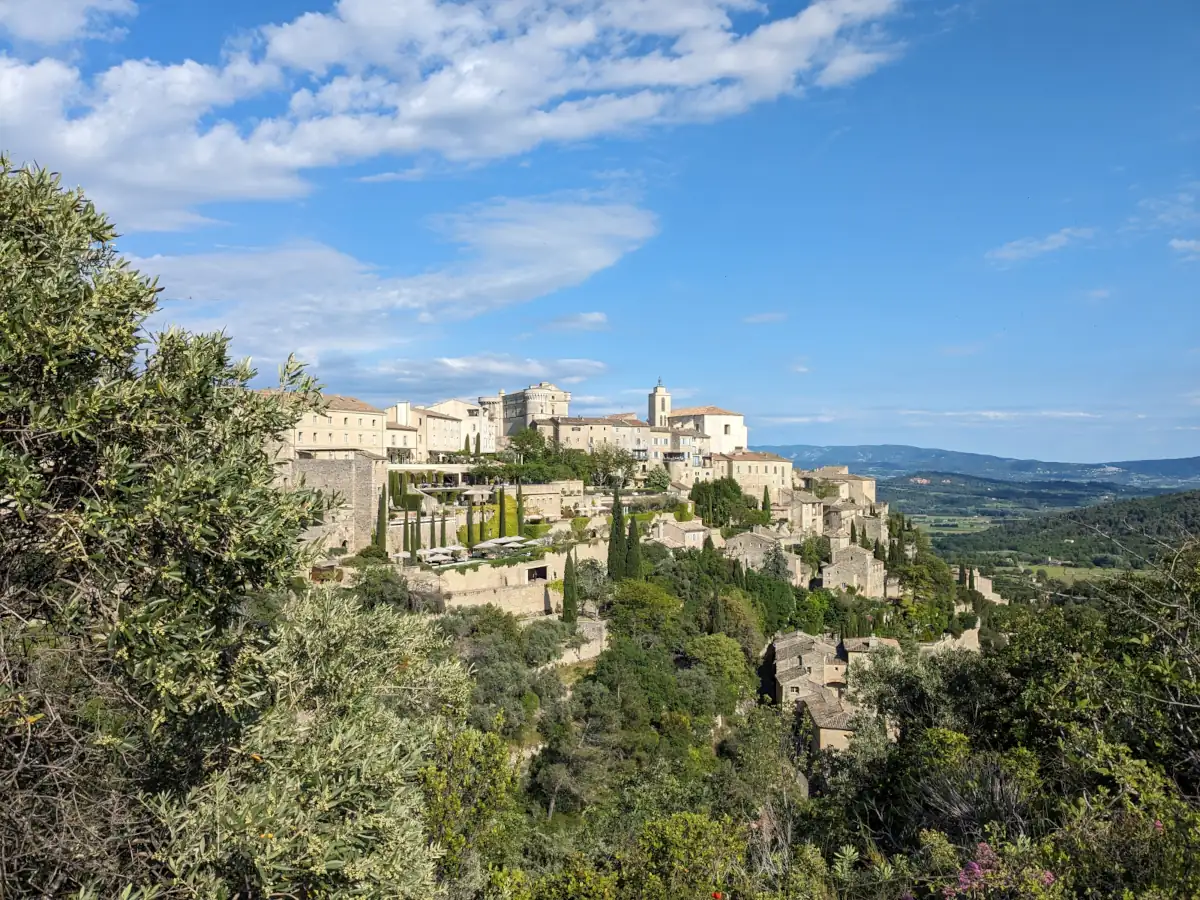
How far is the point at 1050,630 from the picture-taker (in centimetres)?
1388

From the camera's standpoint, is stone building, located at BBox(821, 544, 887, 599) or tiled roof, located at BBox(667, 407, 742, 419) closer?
stone building, located at BBox(821, 544, 887, 599)

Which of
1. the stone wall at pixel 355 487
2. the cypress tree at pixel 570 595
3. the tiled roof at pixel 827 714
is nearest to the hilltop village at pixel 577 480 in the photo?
the stone wall at pixel 355 487

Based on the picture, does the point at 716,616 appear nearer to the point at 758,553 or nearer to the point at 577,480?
the point at 758,553

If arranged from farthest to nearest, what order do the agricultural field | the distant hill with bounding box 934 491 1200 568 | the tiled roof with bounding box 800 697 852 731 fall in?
the agricultural field → the distant hill with bounding box 934 491 1200 568 → the tiled roof with bounding box 800 697 852 731

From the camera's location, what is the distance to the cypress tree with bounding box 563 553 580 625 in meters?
33.3

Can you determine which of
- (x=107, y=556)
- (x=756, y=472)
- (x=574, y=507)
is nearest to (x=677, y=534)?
(x=574, y=507)

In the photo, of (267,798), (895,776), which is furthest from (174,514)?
(895,776)

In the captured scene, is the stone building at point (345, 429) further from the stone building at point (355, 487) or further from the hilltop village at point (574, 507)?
the stone building at point (355, 487)

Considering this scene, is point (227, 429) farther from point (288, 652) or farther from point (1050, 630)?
point (1050, 630)

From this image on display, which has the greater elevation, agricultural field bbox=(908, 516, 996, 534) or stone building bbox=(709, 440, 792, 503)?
stone building bbox=(709, 440, 792, 503)

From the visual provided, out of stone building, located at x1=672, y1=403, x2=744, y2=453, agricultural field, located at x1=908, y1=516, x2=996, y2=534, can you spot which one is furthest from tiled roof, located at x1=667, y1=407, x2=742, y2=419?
agricultural field, located at x1=908, y1=516, x2=996, y2=534

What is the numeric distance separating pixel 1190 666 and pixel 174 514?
8562 mm

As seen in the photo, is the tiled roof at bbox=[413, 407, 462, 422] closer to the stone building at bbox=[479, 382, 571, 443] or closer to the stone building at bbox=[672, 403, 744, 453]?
the stone building at bbox=[479, 382, 571, 443]

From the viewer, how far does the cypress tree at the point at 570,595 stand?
33.3 metres
